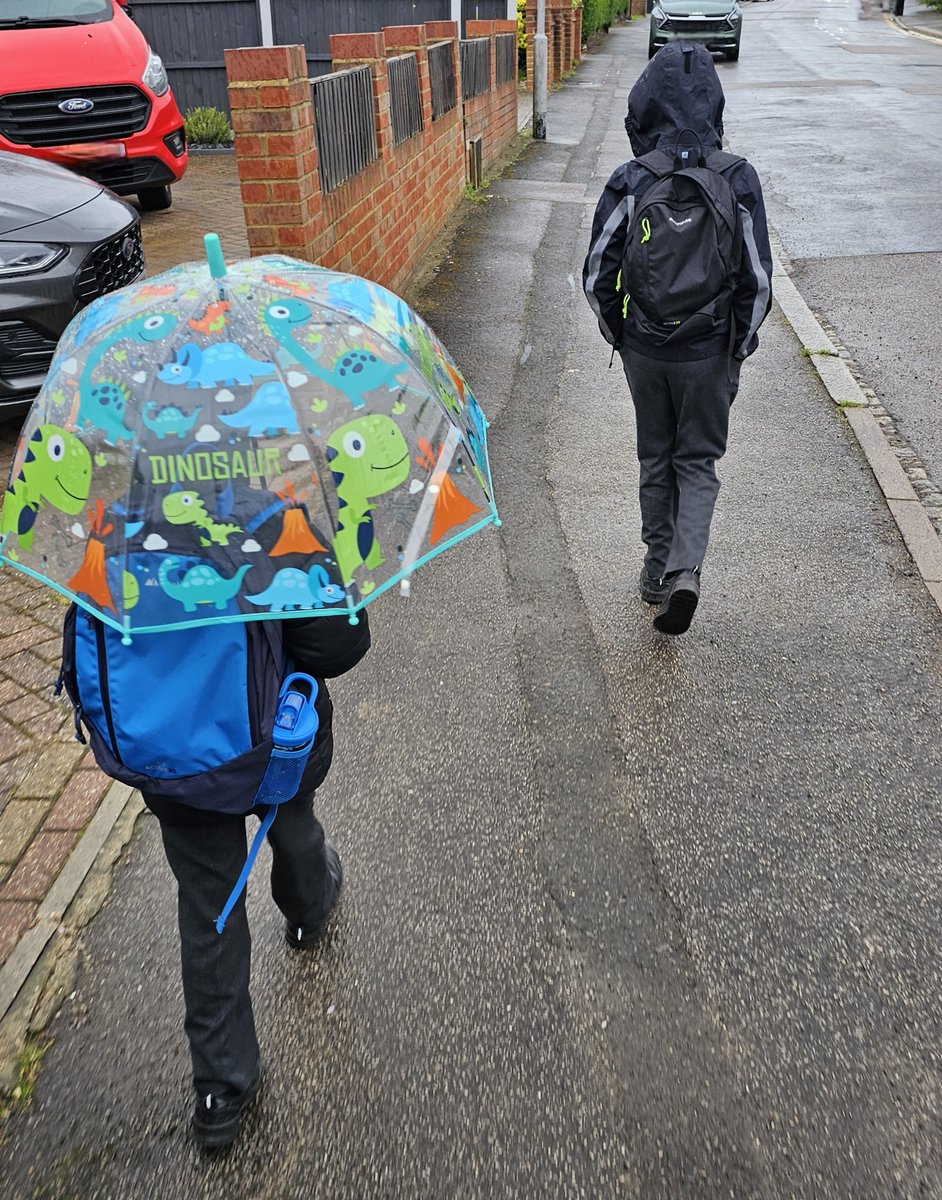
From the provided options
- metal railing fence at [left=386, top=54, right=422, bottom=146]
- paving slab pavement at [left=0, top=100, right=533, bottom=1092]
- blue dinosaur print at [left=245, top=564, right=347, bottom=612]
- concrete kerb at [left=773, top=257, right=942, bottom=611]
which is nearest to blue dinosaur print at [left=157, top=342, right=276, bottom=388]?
blue dinosaur print at [left=245, top=564, right=347, bottom=612]

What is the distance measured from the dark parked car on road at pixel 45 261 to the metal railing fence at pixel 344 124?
4.11 ft

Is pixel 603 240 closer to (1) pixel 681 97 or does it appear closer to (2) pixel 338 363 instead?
(1) pixel 681 97

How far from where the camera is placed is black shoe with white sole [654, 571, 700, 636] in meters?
4.04

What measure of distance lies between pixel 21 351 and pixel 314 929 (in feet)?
13.0

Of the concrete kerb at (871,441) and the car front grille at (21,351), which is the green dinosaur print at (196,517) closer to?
the concrete kerb at (871,441)

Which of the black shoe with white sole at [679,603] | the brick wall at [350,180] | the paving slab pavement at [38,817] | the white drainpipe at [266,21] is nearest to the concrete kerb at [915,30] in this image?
the white drainpipe at [266,21]

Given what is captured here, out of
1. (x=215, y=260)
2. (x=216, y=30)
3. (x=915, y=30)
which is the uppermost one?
(x=215, y=260)

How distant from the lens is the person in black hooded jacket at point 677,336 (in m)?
3.53

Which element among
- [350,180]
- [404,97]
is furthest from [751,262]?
[404,97]

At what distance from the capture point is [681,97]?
11.5ft

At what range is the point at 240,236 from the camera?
387 inches

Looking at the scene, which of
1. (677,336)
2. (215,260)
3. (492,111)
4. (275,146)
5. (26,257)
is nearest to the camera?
(215,260)

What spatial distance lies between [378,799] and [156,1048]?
1.06 meters

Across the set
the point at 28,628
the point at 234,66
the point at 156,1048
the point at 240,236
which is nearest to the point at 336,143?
the point at 234,66
